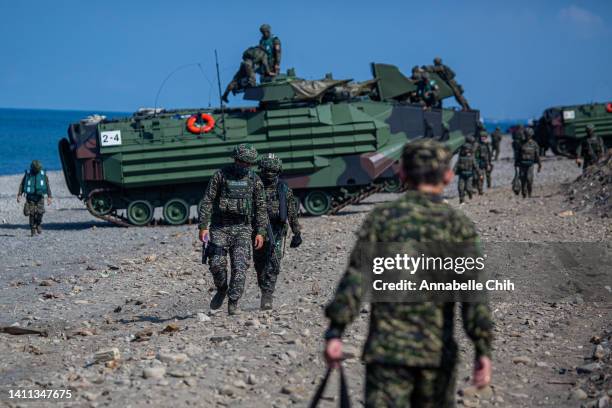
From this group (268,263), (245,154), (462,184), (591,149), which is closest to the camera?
(245,154)

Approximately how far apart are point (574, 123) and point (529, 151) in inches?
632

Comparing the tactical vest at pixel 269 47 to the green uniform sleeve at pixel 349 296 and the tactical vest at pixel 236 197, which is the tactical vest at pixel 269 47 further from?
the green uniform sleeve at pixel 349 296

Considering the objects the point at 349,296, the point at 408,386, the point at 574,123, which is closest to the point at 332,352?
the point at 349,296

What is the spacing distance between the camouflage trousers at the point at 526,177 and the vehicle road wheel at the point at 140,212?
877 centimetres

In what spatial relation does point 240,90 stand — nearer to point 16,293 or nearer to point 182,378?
point 16,293

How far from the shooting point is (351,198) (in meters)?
22.8

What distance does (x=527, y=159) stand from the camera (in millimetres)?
23188

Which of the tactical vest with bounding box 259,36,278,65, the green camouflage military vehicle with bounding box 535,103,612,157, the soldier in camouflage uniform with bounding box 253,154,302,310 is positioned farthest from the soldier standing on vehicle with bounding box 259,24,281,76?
the green camouflage military vehicle with bounding box 535,103,612,157

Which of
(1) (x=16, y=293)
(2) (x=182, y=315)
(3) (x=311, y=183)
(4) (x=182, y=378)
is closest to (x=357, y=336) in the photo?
(4) (x=182, y=378)

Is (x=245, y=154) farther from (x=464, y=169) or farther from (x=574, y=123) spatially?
(x=574, y=123)

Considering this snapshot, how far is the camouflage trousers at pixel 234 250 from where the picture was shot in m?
9.91

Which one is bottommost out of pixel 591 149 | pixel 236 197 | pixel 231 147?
pixel 236 197

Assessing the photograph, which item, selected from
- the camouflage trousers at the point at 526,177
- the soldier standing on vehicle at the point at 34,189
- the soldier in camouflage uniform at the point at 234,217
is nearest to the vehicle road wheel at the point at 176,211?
the soldier standing on vehicle at the point at 34,189

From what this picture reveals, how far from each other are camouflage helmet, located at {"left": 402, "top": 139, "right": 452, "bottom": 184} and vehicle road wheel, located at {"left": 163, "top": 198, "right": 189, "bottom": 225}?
1828cm
